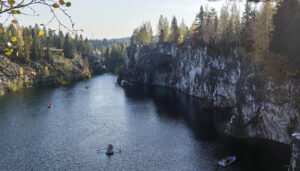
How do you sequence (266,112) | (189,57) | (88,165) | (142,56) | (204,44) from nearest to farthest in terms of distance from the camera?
1. (88,165)
2. (266,112)
3. (204,44)
4. (189,57)
5. (142,56)

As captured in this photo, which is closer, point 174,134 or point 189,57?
point 174,134

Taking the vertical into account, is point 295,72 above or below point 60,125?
above

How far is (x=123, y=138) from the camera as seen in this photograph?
173 ft

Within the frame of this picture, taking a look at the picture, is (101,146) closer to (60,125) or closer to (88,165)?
(88,165)

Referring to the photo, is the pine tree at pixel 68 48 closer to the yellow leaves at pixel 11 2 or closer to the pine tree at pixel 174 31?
the pine tree at pixel 174 31

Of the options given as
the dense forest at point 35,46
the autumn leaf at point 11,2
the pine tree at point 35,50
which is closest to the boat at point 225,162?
the autumn leaf at point 11,2

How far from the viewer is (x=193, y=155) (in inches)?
1722

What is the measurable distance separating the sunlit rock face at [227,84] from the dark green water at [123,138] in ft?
13.0

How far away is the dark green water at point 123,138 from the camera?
41.1 metres

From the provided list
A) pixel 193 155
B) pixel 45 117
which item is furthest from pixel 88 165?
pixel 45 117

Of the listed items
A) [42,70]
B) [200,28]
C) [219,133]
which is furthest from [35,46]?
[219,133]

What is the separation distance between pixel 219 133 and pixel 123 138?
2094 cm

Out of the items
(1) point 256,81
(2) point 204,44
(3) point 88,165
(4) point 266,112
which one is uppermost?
(2) point 204,44

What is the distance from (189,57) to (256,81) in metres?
56.1
